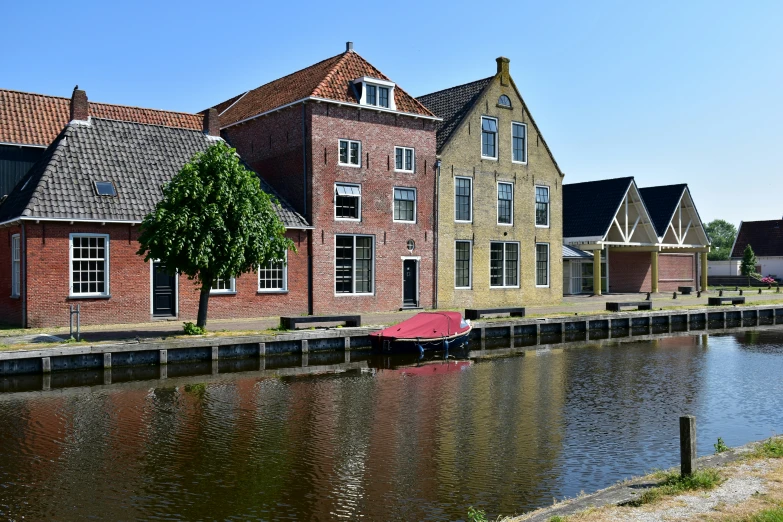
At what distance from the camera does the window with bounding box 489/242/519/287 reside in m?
35.1

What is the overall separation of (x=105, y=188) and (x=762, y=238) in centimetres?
6531

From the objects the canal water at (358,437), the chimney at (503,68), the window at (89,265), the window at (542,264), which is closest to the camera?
the canal water at (358,437)

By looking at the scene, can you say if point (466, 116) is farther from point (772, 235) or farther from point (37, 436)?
point (772, 235)

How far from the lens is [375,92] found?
101 feet

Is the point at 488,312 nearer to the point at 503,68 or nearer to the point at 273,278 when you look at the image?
the point at 273,278

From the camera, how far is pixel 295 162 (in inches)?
1178

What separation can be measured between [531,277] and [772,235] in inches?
1812

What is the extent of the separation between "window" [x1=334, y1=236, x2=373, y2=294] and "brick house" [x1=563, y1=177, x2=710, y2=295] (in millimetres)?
16425

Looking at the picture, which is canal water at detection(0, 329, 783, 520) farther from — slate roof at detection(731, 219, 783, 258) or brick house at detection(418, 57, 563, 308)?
slate roof at detection(731, 219, 783, 258)

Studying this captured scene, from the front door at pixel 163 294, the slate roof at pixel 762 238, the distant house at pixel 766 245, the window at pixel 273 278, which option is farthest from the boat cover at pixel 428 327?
the slate roof at pixel 762 238

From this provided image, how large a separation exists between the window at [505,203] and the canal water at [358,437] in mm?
15480

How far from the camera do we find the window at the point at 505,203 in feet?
116

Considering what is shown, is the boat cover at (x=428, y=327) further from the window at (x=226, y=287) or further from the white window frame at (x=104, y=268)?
the white window frame at (x=104, y=268)

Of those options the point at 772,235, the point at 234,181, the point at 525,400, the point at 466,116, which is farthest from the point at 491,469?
the point at 772,235
